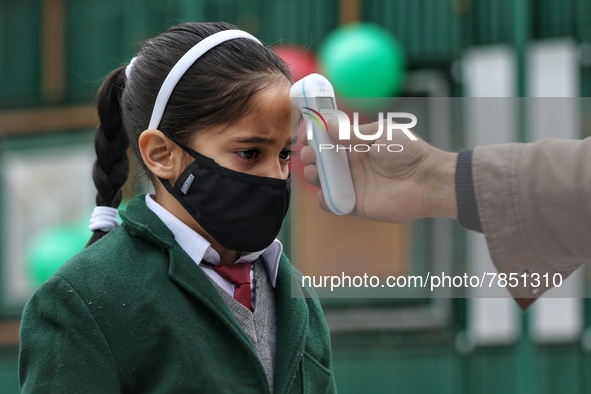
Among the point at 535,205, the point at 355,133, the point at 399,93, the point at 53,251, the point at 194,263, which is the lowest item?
the point at 53,251

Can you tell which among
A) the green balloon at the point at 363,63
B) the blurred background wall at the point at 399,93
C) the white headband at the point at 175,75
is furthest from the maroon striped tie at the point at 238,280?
the blurred background wall at the point at 399,93

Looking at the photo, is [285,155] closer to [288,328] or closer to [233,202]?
[233,202]

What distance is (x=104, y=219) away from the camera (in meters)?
2.16

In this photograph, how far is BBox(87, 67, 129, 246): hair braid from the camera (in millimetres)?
2230

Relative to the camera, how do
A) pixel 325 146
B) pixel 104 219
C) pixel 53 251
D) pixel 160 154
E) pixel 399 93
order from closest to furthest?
1. pixel 325 146
2. pixel 160 154
3. pixel 104 219
4. pixel 53 251
5. pixel 399 93

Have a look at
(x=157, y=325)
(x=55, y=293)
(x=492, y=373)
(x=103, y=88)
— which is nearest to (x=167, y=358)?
(x=157, y=325)

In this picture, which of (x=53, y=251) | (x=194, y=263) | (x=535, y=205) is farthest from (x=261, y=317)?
(x=53, y=251)

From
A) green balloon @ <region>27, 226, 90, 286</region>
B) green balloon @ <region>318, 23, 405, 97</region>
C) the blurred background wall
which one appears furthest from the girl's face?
green balloon @ <region>27, 226, 90, 286</region>

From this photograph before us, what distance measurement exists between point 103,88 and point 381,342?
16.4 feet

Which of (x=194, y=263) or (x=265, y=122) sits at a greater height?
(x=265, y=122)

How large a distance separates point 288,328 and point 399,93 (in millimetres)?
4752

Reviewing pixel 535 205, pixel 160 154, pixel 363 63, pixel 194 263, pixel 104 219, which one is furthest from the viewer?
pixel 363 63

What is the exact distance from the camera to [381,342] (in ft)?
23.1

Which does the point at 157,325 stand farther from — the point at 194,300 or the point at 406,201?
the point at 406,201
